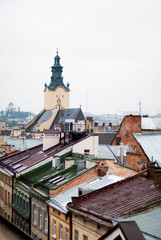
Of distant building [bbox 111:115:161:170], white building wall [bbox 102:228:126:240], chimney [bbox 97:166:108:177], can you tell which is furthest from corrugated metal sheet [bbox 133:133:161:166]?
white building wall [bbox 102:228:126:240]

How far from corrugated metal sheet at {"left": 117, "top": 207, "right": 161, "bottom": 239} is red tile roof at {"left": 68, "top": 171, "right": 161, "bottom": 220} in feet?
2.00

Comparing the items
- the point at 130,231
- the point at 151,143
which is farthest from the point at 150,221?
the point at 151,143

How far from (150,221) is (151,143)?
21953 millimetres

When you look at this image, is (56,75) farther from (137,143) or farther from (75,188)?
(75,188)

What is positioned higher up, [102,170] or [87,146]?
[87,146]

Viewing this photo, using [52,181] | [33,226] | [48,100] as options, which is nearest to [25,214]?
[33,226]

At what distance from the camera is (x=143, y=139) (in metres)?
36.6

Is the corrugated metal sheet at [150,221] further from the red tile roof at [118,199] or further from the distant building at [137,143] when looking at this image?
the distant building at [137,143]

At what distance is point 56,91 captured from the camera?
144 meters

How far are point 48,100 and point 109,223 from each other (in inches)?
5099

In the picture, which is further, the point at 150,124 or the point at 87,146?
the point at 150,124

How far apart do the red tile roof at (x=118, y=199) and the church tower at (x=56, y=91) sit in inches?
4838

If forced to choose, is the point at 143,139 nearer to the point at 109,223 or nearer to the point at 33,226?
the point at 33,226

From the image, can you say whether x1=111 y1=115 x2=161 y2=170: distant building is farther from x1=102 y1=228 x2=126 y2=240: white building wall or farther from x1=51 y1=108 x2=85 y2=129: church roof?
x1=51 y1=108 x2=85 y2=129: church roof
